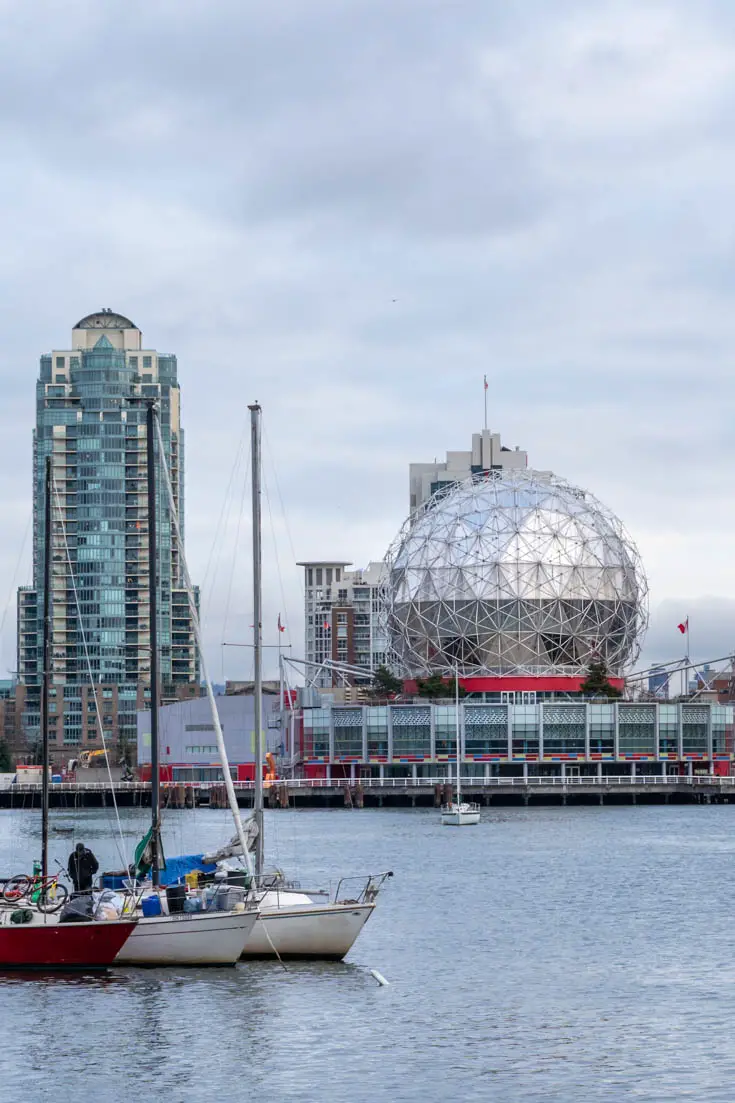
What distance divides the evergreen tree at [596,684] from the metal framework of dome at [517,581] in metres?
2.92

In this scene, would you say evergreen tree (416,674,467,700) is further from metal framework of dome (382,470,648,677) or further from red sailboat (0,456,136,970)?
red sailboat (0,456,136,970)

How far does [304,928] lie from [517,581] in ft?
449

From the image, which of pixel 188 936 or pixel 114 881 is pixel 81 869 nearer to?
pixel 114 881

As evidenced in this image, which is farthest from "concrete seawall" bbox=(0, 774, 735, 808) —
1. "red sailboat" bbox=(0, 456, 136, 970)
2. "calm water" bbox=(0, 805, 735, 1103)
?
"red sailboat" bbox=(0, 456, 136, 970)

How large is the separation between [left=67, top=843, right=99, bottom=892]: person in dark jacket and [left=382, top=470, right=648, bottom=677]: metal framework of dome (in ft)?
453

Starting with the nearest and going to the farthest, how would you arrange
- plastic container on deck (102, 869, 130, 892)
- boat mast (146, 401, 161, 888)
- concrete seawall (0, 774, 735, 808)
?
boat mast (146, 401, 161, 888) < plastic container on deck (102, 869, 130, 892) < concrete seawall (0, 774, 735, 808)

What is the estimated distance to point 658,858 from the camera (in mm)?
103312

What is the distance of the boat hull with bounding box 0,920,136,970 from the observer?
176 feet

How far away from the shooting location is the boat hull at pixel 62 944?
53.8 meters

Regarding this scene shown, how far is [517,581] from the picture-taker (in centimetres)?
19175

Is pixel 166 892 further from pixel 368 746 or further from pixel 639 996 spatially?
pixel 368 746

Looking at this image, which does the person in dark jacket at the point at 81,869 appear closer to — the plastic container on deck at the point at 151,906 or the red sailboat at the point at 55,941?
the red sailboat at the point at 55,941

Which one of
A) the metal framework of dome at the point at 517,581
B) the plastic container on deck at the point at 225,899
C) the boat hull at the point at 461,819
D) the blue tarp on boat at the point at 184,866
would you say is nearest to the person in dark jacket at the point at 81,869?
the plastic container on deck at the point at 225,899

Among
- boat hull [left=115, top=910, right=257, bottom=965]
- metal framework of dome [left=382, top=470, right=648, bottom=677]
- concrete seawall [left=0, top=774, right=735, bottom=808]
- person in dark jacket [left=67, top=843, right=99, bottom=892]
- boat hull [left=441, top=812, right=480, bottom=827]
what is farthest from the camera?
metal framework of dome [left=382, top=470, right=648, bottom=677]
